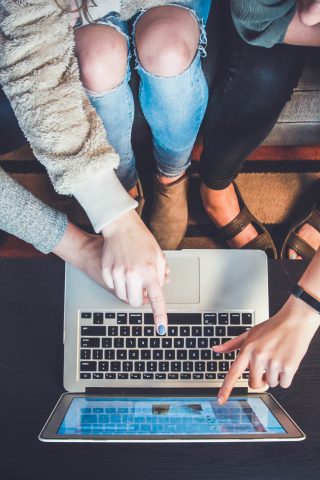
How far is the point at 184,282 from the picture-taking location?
0.83 meters

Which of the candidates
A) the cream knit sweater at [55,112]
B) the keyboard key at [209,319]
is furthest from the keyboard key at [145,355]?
the cream knit sweater at [55,112]

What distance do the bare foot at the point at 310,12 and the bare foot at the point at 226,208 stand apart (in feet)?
1.55

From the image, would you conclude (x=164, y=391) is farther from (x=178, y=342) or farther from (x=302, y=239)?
(x=302, y=239)

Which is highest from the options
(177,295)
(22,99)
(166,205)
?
(22,99)

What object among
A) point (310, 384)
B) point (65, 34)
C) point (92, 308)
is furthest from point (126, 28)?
point (310, 384)

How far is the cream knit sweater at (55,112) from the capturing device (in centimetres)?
76

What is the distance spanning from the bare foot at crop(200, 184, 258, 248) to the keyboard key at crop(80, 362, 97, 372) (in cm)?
56

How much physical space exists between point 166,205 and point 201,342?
17.7 inches

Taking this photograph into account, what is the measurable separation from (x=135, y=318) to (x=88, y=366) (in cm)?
11

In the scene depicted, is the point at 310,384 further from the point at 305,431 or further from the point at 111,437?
the point at 111,437

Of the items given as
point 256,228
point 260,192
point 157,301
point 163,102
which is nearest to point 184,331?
point 157,301

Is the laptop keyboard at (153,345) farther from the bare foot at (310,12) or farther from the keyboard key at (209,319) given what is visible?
the bare foot at (310,12)

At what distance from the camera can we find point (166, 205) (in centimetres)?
120

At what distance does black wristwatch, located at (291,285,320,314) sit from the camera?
75cm
